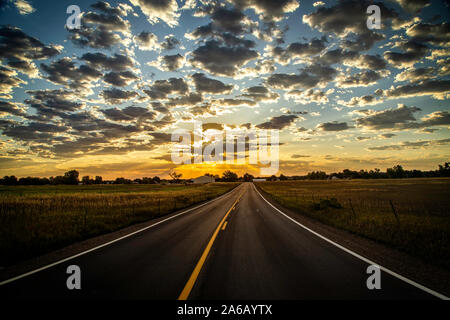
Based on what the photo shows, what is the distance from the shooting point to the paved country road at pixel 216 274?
3891mm

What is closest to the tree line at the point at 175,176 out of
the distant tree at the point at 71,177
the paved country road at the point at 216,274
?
the distant tree at the point at 71,177

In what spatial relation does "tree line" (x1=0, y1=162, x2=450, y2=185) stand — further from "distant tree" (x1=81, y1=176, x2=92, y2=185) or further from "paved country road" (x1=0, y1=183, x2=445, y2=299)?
"paved country road" (x1=0, y1=183, x2=445, y2=299)

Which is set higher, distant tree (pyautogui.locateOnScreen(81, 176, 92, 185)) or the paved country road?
the paved country road

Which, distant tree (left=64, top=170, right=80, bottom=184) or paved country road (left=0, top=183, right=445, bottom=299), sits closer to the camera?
paved country road (left=0, top=183, right=445, bottom=299)

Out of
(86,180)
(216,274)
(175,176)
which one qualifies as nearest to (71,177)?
(86,180)

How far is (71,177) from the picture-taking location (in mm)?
128875

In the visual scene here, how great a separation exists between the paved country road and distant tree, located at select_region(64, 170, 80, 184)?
508 feet

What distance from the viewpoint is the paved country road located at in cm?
→ 389

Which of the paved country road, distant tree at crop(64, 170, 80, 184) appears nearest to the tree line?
distant tree at crop(64, 170, 80, 184)
